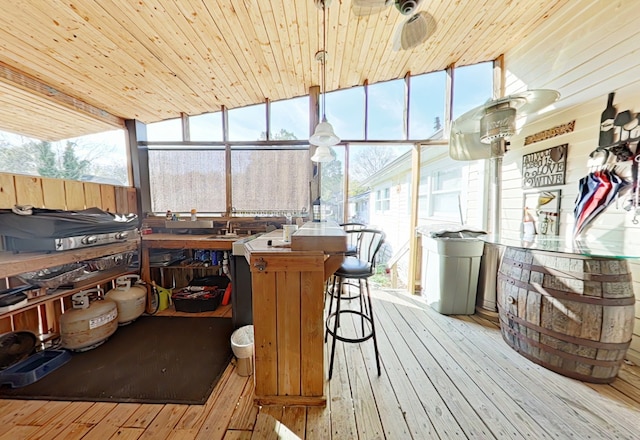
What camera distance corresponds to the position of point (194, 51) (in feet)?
7.55

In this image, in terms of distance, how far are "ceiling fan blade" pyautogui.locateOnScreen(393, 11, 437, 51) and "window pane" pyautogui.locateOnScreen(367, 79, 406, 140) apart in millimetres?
1609

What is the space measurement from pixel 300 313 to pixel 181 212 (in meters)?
2.83

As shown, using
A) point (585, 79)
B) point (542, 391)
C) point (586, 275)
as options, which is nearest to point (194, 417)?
point (542, 391)

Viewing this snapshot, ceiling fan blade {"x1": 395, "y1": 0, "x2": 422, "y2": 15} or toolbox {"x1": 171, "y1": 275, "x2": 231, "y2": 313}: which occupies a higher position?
ceiling fan blade {"x1": 395, "y1": 0, "x2": 422, "y2": 15}

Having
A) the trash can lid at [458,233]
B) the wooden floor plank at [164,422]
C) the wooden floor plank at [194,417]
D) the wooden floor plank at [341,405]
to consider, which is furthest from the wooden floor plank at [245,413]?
the trash can lid at [458,233]

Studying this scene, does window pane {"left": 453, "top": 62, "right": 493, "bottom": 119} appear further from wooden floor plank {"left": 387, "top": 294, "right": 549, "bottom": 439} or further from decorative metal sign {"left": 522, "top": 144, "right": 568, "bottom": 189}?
wooden floor plank {"left": 387, "top": 294, "right": 549, "bottom": 439}

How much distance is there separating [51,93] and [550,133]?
512 centimetres

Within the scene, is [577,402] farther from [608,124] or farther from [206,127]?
[206,127]

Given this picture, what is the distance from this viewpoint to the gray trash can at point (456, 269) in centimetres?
266

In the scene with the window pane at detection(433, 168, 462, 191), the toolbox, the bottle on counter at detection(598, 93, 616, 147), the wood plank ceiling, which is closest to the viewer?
the wood plank ceiling

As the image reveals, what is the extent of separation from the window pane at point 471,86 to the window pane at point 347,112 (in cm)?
129

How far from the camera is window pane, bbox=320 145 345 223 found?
3.42 m

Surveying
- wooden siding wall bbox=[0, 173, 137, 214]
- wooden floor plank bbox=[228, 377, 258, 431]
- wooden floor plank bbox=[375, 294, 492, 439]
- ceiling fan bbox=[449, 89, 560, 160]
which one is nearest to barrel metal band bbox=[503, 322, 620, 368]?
wooden floor plank bbox=[375, 294, 492, 439]

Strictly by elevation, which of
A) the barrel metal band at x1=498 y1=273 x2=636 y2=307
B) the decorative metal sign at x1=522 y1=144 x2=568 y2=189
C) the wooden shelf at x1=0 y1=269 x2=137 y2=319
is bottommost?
the wooden shelf at x1=0 y1=269 x2=137 y2=319
